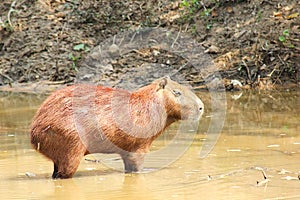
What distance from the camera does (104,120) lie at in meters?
5.80

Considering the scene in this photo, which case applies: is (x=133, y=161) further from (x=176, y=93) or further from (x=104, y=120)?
(x=176, y=93)

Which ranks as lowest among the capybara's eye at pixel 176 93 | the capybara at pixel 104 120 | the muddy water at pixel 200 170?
the muddy water at pixel 200 170

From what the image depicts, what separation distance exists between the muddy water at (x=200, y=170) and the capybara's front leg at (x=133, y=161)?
4.6 inches

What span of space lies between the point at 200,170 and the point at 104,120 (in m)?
0.90

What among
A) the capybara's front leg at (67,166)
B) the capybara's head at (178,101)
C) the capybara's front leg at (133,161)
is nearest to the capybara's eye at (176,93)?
the capybara's head at (178,101)

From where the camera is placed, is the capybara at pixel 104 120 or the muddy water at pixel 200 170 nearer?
the muddy water at pixel 200 170

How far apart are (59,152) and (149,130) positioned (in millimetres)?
808

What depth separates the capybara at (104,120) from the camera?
5.65m

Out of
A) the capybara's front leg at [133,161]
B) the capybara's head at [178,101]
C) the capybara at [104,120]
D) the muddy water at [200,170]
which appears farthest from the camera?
the capybara's head at [178,101]

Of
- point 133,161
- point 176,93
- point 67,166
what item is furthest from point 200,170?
point 67,166

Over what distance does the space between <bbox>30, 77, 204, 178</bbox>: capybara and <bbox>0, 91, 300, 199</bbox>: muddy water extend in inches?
8.3

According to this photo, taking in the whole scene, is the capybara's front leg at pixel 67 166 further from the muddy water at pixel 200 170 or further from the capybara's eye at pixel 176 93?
the capybara's eye at pixel 176 93

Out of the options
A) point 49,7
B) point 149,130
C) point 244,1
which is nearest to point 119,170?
point 149,130

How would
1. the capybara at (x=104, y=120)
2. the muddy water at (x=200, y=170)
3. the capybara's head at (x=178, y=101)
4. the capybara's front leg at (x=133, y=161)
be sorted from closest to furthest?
1. the muddy water at (x=200, y=170)
2. the capybara at (x=104, y=120)
3. the capybara's front leg at (x=133, y=161)
4. the capybara's head at (x=178, y=101)
